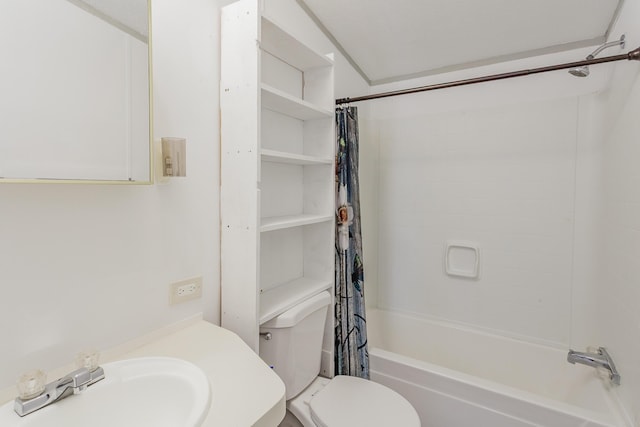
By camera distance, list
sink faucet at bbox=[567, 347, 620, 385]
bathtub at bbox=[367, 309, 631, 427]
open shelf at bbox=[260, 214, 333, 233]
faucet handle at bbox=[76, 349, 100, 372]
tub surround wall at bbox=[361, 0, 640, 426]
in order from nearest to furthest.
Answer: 1. faucet handle at bbox=[76, 349, 100, 372]
2. open shelf at bbox=[260, 214, 333, 233]
3. bathtub at bbox=[367, 309, 631, 427]
4. sink faucet at bbox=[567, 347, 620, 385]
5. tub surround wall at bbox=[361, 0, 640, 426]

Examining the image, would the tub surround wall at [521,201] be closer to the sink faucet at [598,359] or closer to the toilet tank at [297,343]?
the sink faucet at [598,359]

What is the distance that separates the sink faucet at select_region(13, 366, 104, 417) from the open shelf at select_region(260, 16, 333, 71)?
1306 millimetres

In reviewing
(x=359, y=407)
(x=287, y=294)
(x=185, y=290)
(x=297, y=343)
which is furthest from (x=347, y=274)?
(x=185, y=290)

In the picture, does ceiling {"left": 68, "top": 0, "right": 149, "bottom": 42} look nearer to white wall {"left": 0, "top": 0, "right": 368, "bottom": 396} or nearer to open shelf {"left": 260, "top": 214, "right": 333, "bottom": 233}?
white wall {"left": 0, "top": 0, "right": 368, "bottom": 396}

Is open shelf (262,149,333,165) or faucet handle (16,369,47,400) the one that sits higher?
open shelf (262,149,333,165)

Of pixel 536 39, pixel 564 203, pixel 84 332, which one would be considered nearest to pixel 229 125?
pixel 84 332

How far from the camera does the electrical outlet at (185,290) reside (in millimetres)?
1176

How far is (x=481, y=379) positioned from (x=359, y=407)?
0.69 meters

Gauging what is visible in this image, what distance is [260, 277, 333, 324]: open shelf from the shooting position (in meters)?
1.33

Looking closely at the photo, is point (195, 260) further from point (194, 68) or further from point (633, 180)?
point (633, 180)

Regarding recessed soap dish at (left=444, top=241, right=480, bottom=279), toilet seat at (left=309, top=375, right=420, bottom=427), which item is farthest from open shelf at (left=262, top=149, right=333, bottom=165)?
recessed soap dish at (left=444, top=241, right=480, bottom=279)

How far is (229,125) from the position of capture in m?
1.28

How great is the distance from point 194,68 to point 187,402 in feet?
3.68

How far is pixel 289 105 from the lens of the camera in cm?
151
